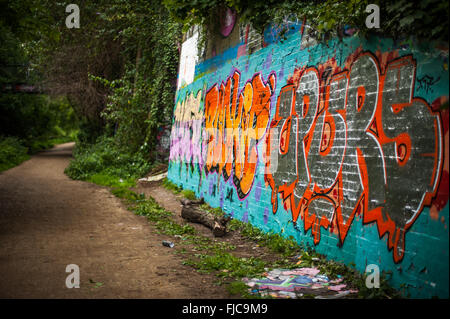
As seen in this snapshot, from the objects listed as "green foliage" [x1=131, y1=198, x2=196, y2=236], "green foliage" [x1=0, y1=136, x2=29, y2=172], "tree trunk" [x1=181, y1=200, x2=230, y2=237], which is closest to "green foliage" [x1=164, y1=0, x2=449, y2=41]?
"tree trunk" [x1=181, y1=200, x2=230, y2=237]

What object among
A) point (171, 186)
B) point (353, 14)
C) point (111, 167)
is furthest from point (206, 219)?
point (111, 167)

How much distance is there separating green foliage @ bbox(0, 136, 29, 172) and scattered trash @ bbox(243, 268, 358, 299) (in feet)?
48.0

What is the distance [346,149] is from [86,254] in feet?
12.7

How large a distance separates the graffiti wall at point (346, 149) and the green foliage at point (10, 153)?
1269 centimetres

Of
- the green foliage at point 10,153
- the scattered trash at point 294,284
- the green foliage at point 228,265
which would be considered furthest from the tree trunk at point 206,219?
the green foliage at point 10,153

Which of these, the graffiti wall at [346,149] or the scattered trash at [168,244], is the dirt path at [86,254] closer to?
the scattered trash at [168,244]

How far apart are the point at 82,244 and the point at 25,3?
4367mm

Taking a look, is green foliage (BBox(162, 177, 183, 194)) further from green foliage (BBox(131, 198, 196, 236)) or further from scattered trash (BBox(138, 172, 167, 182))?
green foliage (BBox(131, 198, 196, 236))

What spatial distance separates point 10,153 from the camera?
19109 millimetres

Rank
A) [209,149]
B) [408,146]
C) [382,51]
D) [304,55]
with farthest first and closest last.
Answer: [209,149] < [304,55] < [382,51] < [408,146]

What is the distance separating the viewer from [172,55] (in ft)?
43.4

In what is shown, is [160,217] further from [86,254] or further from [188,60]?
[188,60]
